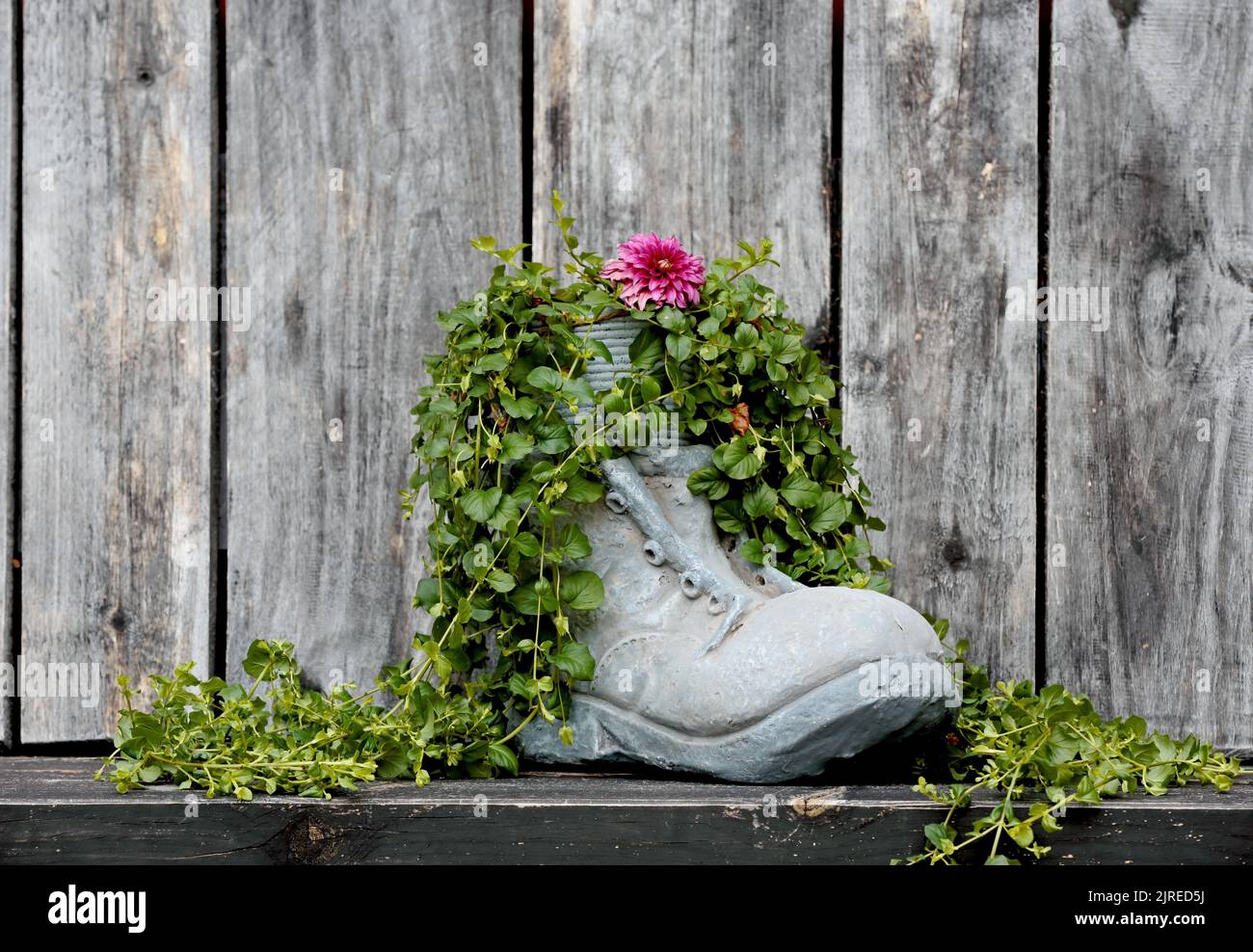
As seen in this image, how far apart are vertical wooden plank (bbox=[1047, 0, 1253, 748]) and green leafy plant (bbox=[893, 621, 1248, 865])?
0.25 metres

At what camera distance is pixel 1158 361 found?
4.51ft

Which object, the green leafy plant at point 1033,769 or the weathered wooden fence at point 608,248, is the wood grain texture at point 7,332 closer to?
the weathered wooden fence at point 608,248

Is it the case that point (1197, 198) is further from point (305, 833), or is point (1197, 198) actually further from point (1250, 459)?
point (305, 833)

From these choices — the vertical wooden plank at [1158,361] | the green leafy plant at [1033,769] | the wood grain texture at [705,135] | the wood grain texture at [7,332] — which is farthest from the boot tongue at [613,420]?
the wood grain texture at [7,332]

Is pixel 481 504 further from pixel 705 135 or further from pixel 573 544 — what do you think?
pixel 705 135

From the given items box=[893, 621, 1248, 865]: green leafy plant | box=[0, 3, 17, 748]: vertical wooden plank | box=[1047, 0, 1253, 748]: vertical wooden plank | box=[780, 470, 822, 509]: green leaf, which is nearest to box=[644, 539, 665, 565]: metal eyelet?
box=[780, 470, 822, 509]: green leaf

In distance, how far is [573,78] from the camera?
1.37 m

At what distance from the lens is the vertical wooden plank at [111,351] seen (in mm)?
1363

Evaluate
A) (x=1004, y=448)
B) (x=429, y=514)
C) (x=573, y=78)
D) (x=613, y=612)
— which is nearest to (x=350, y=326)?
(x=429, y=514)

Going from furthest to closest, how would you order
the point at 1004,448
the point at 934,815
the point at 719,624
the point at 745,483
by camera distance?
the point at 1004,448, the point at 745,483, the point at 719,624, the point at 934,815

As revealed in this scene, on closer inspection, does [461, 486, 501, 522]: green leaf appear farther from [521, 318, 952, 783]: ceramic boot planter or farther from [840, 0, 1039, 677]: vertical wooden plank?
[840, 0, 1039, 677]: vertical wooden plank

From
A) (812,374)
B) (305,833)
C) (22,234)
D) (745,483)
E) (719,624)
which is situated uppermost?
(22,234)

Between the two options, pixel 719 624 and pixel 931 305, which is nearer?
pixel 719 624

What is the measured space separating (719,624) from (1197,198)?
2.47 feet
